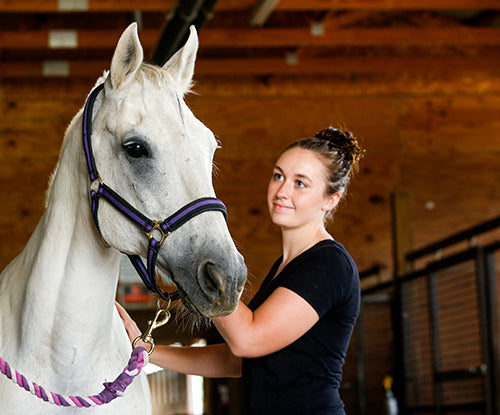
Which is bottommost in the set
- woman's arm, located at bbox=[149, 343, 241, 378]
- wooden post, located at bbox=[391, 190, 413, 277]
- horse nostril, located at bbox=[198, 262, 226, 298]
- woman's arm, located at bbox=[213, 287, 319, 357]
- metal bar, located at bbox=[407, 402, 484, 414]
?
metal bar, located at bbox=[407, 402, 484, 414]

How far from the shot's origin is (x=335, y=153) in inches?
73.2

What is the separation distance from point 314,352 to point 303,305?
12 cm

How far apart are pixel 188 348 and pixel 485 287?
2.24 meters

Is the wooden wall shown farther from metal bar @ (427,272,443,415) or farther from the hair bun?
the hair bun

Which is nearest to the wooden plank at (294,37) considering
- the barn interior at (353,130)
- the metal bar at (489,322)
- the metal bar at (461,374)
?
the barn interior at (353,130)

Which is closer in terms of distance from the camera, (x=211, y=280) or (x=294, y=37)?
(x=211, y=280)

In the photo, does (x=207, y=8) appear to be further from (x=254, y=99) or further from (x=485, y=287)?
(x=254, y=99)

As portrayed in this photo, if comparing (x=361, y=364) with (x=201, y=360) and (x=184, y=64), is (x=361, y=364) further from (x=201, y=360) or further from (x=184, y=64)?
(x=184, y=64)

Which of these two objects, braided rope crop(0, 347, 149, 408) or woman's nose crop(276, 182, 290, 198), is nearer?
braided rope crop(0, 347, 149, 408)

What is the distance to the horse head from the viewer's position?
1.47m

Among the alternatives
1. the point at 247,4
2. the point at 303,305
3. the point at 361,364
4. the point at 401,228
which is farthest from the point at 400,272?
the point at 303,305

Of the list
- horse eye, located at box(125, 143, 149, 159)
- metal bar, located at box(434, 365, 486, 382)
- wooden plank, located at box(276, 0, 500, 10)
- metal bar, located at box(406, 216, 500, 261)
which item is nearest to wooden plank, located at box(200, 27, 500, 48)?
wooden plank, located at box(276, 0, 500, 10)

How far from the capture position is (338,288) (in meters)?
1.70

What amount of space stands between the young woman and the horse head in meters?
0.18
